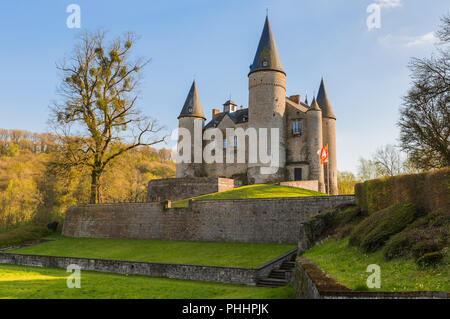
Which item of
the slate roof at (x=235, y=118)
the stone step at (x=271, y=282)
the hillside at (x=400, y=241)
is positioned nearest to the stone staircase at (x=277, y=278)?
the stone step at (x=271, y=282)

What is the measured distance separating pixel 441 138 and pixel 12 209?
38.2m

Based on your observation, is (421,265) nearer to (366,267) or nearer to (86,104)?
(366,267)

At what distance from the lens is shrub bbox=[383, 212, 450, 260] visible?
919 centimetres

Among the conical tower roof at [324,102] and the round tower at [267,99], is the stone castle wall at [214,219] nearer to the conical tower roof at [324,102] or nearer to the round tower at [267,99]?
the round tower at [267,99]

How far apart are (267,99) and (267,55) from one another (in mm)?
4776

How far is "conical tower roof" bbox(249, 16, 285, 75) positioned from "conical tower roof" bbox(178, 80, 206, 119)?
879 centimetres

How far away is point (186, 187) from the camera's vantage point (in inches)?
1438

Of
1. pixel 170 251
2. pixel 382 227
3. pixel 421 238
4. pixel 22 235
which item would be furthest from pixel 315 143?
pixel 421 238

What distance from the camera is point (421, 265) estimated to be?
8.63 metres

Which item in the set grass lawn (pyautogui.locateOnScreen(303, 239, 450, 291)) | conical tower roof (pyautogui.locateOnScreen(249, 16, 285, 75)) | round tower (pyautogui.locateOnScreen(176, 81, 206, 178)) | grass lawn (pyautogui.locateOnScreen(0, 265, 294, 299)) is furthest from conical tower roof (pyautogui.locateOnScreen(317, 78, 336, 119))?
grass lawn (pyautogui.locateOnScreen(303, 239, 450, 291))

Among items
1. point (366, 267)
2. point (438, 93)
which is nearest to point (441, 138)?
point (438, 93)

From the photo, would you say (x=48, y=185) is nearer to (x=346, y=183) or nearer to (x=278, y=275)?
(x=278, y=275)

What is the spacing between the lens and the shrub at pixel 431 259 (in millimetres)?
8523

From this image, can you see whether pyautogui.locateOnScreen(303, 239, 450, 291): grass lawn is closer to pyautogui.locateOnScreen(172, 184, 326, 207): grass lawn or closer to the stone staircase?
the stone staircase
